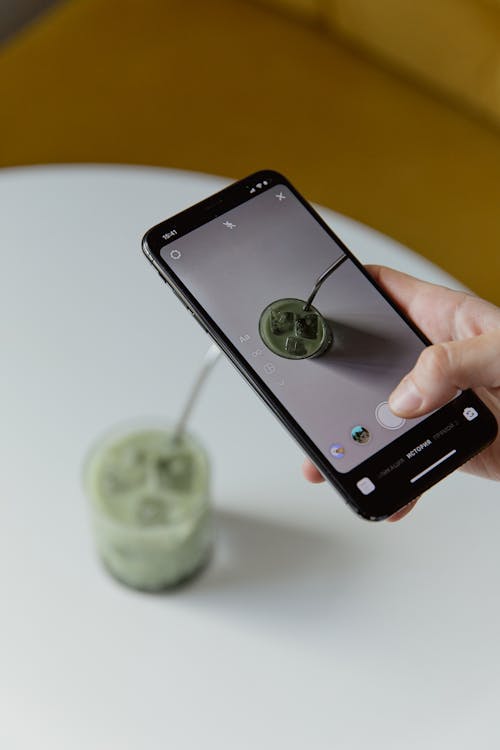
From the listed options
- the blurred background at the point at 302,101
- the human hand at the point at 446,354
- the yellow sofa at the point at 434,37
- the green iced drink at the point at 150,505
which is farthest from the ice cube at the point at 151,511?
the yellow sofa at the point at 434,37

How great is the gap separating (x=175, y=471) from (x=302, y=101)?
0.77 meters

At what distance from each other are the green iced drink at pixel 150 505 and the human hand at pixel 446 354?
14 centimetres

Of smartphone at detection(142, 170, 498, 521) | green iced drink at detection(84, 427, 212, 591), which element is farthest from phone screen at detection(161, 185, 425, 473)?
green iced drink at detection(84, 427, 212, 591)

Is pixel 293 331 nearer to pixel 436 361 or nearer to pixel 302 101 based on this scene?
pixel 436 361

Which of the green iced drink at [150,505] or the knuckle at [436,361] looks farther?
the green iced drink at [150,505]

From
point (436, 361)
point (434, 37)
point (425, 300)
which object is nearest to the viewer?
point (436, 361)

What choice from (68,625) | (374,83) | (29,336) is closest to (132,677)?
(68,625)

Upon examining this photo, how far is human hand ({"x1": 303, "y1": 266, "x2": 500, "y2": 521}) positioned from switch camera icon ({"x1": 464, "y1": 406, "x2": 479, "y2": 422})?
0.06 ft

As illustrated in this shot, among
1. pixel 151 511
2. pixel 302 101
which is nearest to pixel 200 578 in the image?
pixel 151 511

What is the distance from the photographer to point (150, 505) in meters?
0.88

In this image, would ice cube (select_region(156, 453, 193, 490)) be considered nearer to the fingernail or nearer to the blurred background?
the fingernail

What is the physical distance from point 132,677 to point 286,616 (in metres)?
0.14

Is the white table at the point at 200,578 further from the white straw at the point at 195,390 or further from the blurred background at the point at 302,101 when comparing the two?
the blurred background at the point at 302,101

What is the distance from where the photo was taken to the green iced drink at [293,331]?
0.71 meters
